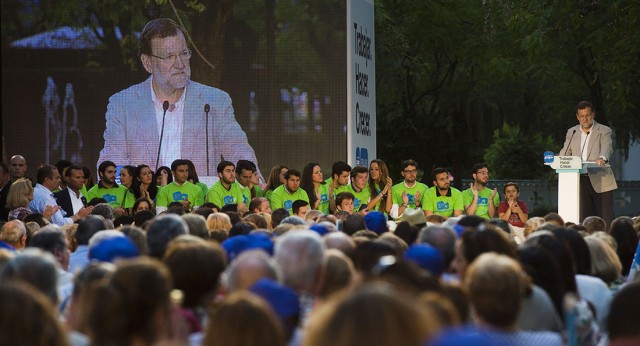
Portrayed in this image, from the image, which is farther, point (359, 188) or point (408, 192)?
point (408, 192)

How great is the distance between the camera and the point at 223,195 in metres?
16.1

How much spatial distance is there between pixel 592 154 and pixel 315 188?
3.57 metres

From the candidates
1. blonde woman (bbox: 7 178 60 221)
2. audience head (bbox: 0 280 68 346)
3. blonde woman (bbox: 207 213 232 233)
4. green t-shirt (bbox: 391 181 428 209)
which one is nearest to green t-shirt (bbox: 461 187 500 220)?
green t-shirt (bbox: 391 181 428 209)

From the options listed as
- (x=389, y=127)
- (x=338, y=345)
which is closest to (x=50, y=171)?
(x=338, y=345)

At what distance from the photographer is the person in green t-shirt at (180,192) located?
53.1 feet

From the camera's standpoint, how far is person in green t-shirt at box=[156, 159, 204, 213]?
53.1 ft

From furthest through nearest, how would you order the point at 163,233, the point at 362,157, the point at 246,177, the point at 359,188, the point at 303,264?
the point at 362,157, the point at 246,177, the point at 359,188, the point at 163,233, the point at 303,264

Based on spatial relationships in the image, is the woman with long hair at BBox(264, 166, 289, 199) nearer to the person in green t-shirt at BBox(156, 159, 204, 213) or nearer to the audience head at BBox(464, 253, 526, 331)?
the person in green t-shirt at BBox(156, 159, 204, 213)

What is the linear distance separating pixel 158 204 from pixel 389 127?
Answer: 63.7 ft

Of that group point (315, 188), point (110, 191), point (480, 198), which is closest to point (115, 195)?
point (110, 191)

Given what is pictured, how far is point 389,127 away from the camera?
116 feet

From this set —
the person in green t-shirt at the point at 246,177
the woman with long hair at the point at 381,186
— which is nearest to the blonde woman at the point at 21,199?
the person in green t-shirt at the point at 246,177

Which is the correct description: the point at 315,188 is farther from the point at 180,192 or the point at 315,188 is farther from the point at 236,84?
the point at 236,84

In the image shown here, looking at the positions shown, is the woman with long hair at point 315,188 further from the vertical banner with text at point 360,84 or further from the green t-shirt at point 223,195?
the vertical banner with text at point 360,84
